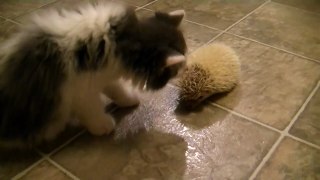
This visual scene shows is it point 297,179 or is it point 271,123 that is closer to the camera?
point 297,179

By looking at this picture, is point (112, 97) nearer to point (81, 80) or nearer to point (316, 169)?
point (81, 80)

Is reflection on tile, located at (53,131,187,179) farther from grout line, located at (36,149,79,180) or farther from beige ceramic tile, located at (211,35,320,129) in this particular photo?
beige ceramic tile, located at (211,35,320,129)

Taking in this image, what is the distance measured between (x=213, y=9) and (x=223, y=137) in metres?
0.83

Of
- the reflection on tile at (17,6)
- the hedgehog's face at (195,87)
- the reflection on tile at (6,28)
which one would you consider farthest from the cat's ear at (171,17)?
the reflection on tile at (17,6)

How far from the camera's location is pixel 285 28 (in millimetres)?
1510

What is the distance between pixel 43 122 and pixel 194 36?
76 centimetres

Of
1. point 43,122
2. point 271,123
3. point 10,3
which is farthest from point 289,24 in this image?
point 10,3

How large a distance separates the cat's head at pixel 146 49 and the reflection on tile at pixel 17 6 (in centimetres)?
92

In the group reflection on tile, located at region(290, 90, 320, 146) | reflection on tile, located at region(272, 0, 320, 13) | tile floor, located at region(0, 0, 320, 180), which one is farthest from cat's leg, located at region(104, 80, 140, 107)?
reflection on tile, located at region(272, 0, 320, 13)

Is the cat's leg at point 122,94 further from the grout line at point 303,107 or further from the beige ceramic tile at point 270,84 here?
the grout line at point 303,107

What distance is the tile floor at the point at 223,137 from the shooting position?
2.97 ft

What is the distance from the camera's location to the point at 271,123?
3.42ft

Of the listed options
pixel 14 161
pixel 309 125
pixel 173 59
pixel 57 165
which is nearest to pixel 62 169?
pixel 57 165

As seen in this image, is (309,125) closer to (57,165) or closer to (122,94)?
(122,94)
